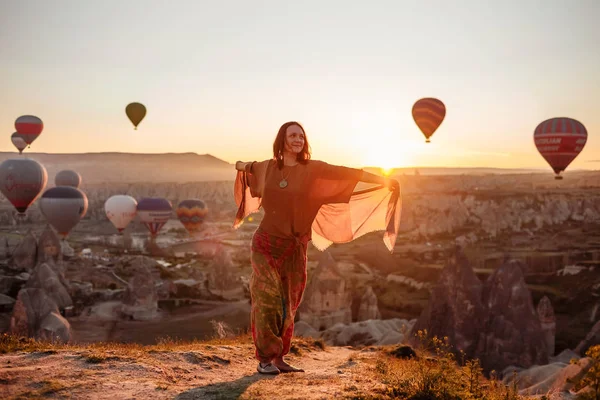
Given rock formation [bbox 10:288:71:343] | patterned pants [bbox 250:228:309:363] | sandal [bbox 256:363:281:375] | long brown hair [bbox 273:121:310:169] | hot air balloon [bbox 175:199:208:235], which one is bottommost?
rock formation [bbox 10:288:71:343]

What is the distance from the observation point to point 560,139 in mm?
38438

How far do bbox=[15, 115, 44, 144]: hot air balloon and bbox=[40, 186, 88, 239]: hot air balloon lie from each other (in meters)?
18.0

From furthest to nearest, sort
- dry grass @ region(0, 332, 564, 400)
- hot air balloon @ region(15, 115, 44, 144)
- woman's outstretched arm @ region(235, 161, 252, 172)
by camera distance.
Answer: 1. hot air balloon @ region(15, 115, 44, 144)
2. woman's outstretched arm @ region(235, 161, 252, 172)
3. dry grass @ region(0, 332, 564, 400)

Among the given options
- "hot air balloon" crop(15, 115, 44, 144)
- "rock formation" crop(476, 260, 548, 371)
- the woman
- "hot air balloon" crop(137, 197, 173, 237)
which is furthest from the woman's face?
"hot air balloon" crop(15, 115, 44, 144)

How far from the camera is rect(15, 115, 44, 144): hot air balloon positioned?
53719 mm

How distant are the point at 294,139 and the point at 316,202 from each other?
63cm

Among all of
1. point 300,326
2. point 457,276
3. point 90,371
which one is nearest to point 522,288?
point 457,276

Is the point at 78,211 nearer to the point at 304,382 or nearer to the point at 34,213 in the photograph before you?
the point at 304,382

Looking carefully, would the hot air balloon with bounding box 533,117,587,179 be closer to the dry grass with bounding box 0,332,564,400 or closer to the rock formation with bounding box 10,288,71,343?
the rock formation with bounding box 10,288,71,343

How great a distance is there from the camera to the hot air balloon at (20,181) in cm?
3566

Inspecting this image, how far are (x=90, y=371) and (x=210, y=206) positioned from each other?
112835 millimetres

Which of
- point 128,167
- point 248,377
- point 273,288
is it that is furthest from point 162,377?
point 128,167

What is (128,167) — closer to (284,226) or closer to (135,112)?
(135,112)

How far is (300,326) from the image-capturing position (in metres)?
26.4
